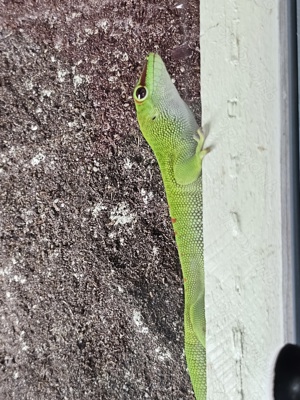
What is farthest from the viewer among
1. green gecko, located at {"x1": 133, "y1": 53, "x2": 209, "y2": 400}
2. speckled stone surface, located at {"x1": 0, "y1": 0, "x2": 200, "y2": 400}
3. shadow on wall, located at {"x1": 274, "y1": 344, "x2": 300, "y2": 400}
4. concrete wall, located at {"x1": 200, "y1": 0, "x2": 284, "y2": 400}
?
speckled stone surface, located at {"x1": 0, "y1": 0, "x2": 200, "y2": 400}

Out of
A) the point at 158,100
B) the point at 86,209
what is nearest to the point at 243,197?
the point at 158,100

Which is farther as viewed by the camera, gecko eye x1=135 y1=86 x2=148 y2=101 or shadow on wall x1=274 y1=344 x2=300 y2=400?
gecko eye x1=135 y1=86 x2=148 y2=101

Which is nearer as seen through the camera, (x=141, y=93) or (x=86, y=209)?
(x=141, y=93)

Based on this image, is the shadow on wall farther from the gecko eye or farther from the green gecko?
the gecko eye

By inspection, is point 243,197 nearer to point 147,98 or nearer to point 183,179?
point 183,179

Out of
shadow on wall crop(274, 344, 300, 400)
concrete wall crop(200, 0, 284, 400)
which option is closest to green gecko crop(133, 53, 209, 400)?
concrete wall crop(200, 0, 284, 400)

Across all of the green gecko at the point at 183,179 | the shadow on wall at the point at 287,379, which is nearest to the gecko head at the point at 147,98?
the green gecko at the point at 183,179

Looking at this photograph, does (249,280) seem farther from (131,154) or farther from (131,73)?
(131,73)

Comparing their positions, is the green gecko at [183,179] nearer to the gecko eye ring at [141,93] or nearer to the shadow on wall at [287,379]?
the gecko eye ring at [141,93]

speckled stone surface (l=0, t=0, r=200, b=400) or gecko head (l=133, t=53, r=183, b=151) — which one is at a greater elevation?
gecko head (l=133, t=53, r=183, b=151)
